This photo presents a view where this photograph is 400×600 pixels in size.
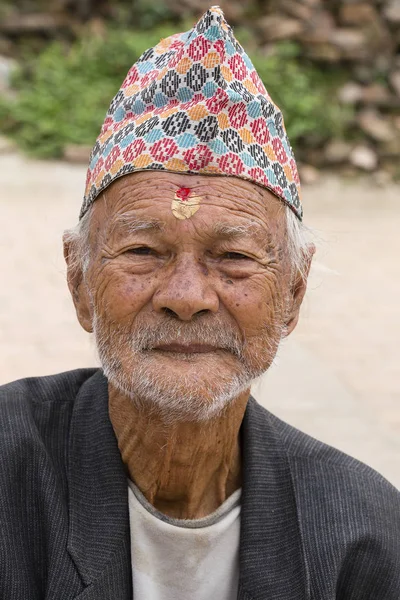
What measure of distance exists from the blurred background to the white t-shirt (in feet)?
7.82

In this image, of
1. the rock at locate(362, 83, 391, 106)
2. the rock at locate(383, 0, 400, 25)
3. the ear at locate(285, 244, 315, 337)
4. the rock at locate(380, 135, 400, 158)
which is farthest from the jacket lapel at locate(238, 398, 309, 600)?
the rock at locate(383, 0, 400, 25)

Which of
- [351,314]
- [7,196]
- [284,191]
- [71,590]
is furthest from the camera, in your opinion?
[7,196]

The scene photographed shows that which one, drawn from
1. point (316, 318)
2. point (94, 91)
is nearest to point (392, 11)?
point (94, 91)

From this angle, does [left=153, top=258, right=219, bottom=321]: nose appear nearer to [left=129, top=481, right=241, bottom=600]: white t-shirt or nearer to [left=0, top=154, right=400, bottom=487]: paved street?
[left=129, top=481, right=241, bottom=600]: white t-shirt

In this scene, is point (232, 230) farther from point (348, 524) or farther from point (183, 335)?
point (348, 524)

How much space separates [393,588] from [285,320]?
77 cm

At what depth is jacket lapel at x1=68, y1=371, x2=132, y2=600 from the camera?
7.08ft

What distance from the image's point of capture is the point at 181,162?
2.14 m

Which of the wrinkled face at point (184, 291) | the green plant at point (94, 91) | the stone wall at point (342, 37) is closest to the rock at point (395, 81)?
the stone wall at point (342, 37)

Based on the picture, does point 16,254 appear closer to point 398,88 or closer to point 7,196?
point 7,196

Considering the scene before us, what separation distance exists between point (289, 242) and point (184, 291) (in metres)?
0.42

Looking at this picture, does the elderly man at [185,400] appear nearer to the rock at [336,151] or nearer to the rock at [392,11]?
the rock at [336,151]

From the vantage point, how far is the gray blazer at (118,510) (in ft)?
7.02

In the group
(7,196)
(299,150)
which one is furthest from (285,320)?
(299,150)
